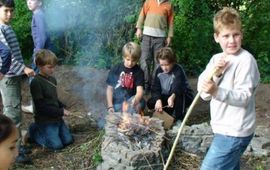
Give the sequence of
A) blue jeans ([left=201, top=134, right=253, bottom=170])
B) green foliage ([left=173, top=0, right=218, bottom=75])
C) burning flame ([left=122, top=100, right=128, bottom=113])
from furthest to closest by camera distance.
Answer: green foliage ([left=173, top=0, right=218, bottom=75]), burning flame ([left=122, top=100, right=128, bottom=113]), blue jeans ([left=201, top=134, right=253, bottom=170])

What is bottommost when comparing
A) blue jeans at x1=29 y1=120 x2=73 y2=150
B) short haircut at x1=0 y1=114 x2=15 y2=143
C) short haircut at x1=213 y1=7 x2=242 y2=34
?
blue jeans at x1=29 y1=120 x2=73 y2=150

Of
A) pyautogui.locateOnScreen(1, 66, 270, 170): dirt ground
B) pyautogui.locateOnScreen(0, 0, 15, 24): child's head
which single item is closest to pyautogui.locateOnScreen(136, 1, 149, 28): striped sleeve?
pyautogui.locateOnScreen(1, 66, 270, 170): dirt ground

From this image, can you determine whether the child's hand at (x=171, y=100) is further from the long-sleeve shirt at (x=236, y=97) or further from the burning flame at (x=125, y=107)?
the long-sleeve shirt at (x=236, y=97)

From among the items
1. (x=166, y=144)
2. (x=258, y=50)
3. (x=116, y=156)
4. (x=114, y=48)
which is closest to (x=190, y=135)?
(x=166, y=144)

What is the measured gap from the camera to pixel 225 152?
3.76 m

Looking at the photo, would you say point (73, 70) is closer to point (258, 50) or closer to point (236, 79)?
point (258, 50)

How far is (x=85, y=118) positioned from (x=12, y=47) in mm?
1961

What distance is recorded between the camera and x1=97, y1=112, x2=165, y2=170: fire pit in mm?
4750

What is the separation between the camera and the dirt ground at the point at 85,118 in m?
5.32

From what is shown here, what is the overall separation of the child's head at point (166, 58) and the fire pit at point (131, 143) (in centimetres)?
115

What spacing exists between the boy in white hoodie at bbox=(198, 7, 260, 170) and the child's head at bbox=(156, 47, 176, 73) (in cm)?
232

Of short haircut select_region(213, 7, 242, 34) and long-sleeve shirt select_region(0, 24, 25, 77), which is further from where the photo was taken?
long-sleeve shirt select_region(0, 24, 25, 77)

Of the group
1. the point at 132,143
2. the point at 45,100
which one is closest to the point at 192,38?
the point at 45,100

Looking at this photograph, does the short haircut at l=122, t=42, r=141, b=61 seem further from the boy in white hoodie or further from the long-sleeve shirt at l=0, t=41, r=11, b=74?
the boy in white hoodie
